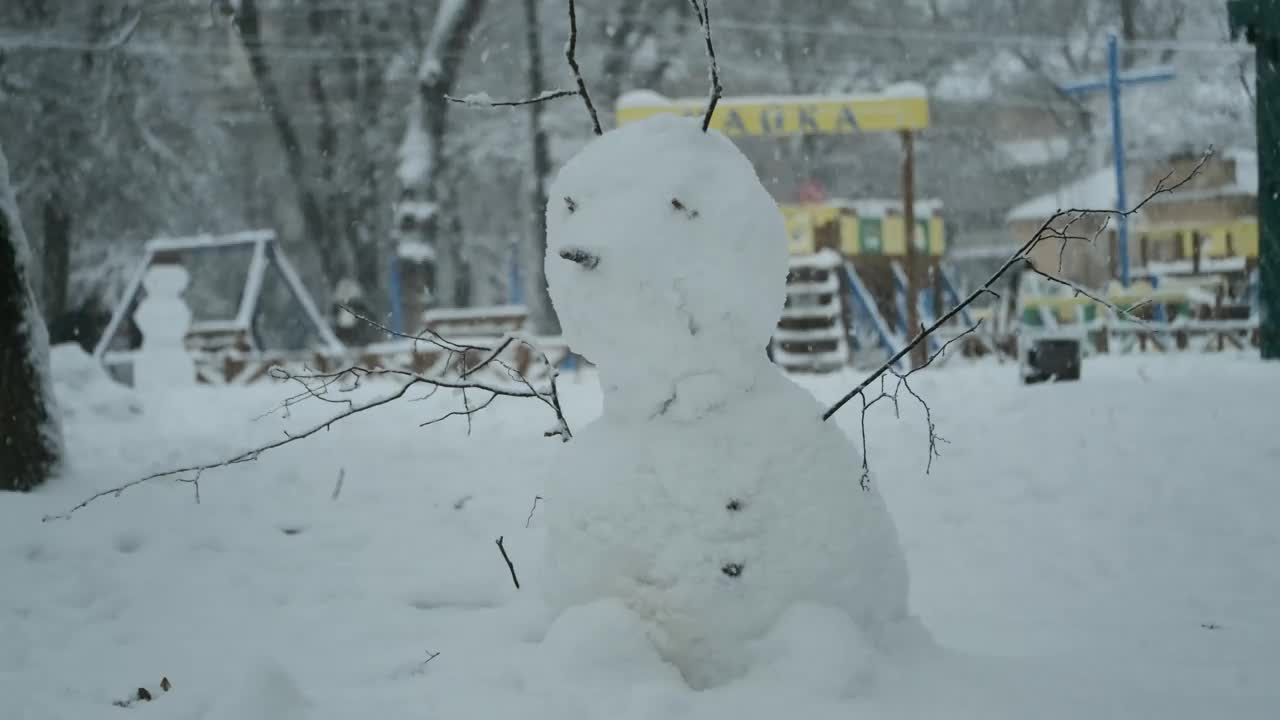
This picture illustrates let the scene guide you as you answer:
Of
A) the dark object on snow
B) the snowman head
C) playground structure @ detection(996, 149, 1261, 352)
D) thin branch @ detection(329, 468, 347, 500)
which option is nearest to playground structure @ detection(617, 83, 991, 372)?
playground structure @ detection(996, 149, 1261, 352)

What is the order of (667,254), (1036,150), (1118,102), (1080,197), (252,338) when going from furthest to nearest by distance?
→ (1036,150) → (1080,197) → (1118,102) → (252,338) → (667,254)

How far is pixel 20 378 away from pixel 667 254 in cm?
457

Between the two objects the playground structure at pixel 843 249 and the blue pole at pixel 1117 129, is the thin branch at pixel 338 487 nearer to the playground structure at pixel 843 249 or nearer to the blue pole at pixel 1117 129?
the playground structure at pixel 843 249

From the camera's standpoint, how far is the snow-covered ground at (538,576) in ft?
9.06

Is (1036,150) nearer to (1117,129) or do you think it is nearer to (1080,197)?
(1080,197)

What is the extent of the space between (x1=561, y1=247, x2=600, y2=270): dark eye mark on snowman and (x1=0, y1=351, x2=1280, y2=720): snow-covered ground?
0.70 meters

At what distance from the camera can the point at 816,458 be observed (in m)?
2.88

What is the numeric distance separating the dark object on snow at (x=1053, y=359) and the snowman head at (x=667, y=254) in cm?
672

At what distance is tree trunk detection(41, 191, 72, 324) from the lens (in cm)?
1866

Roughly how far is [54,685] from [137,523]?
1847 mm

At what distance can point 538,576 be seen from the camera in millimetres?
3186

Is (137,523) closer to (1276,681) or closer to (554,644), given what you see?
(554,644)

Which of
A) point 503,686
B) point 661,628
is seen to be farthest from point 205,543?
point 661,628

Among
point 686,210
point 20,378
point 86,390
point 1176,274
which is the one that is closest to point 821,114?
point 86,390
